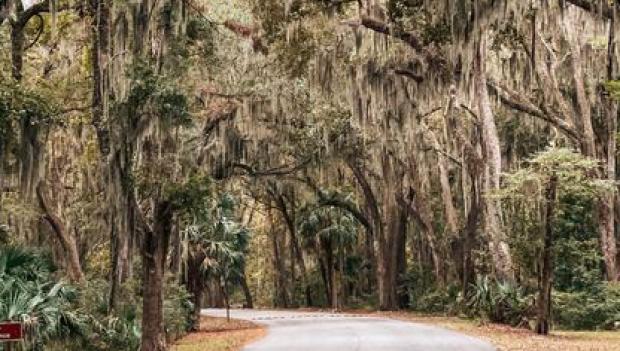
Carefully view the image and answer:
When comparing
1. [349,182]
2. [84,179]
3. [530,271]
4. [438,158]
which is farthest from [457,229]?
[84,179]

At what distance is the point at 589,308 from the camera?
86.8ft

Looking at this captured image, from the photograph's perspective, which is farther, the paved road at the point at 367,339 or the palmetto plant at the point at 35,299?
the paved road at the point at 367,339

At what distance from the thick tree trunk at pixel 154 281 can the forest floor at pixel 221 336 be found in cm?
247

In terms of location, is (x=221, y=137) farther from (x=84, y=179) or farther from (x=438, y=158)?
(x=438, y=158)

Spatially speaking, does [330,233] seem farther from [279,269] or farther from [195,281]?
[195,281]

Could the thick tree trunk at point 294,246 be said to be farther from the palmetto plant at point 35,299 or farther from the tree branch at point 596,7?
the tree branch at point 596,7

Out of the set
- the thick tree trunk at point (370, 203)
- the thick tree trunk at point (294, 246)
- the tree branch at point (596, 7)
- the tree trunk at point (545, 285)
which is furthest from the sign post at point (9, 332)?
the thick tree trunk at point (294, 246)

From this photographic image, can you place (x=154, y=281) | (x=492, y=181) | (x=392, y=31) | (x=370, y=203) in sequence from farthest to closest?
1. (x=370, y=203)
2. (x=492, y=181)
3. (x=392, y=31)
4. (x=154, y=281)

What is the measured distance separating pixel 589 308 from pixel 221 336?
1187cm

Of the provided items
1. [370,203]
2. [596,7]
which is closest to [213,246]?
[370,203]

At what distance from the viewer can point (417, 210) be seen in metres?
35.6

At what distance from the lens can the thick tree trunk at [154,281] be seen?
651 inches

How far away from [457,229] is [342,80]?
13847mm

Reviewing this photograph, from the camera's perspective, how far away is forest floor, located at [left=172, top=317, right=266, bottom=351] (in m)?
19.7
